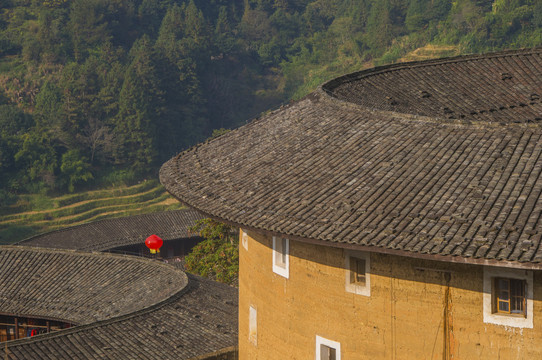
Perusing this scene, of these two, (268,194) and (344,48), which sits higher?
(344,48)

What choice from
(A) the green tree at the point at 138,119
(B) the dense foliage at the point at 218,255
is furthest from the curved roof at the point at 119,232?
(A) the green tree at the point at 138,119

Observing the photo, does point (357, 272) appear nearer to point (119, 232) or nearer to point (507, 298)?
point (507, 298)

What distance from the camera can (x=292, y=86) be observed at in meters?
117

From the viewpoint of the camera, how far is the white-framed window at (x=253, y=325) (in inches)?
711

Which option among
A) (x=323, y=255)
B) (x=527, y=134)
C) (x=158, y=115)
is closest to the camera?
(x=527, y=134)

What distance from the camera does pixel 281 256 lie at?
55.8 ft

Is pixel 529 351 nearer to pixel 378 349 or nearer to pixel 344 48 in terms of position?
pixel 378 349

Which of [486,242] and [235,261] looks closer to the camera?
[486,242]

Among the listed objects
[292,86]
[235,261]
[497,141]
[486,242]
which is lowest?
[235,261]

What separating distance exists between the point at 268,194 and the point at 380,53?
97.6m

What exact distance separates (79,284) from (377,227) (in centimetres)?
1986

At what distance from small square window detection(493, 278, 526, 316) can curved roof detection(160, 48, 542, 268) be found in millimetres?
1360

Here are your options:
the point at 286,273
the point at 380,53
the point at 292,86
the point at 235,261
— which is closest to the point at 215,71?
the point at 292,86

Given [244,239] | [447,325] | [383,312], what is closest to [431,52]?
[244,239]
